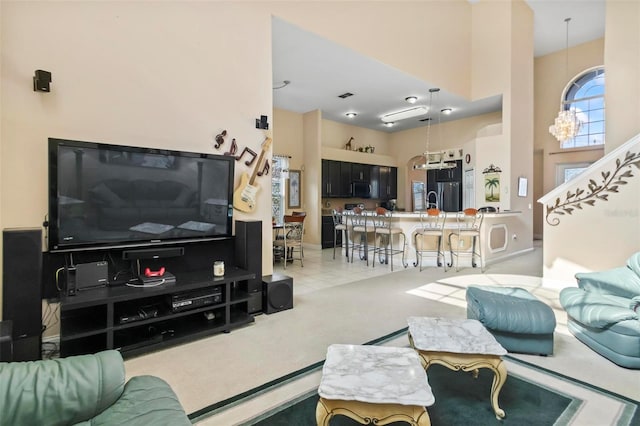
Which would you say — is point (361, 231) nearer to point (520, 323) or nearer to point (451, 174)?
point (520, 323)

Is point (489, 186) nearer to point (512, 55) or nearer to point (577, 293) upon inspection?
point (512, 55)

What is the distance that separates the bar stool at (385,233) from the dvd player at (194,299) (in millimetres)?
3511

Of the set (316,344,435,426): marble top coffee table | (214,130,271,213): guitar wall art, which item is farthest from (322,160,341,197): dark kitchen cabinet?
(316,344,435,426): marble top coffee table

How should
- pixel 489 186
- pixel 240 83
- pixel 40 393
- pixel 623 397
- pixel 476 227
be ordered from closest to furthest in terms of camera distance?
pixel 40 393, pixel 623 397, pixel 240 83, pixel 476 227, pixel 489 186

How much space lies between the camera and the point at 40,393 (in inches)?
47.4

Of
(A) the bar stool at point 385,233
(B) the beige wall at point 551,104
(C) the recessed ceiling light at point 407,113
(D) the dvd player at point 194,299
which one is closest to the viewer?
(D) the dvd player at point 194,299

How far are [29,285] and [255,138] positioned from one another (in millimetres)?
2411

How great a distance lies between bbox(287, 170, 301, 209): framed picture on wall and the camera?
803 centimetres

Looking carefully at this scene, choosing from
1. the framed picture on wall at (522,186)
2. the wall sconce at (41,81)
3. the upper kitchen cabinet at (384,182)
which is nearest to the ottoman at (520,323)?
the wall sconce at (41,81)

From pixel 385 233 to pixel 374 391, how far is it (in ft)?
15.1

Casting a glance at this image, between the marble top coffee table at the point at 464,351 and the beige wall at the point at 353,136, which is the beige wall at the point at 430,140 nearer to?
the beige wall at the point at 353,136

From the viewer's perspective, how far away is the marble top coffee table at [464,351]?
175 centimetres

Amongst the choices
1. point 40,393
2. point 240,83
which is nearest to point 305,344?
point 40,393

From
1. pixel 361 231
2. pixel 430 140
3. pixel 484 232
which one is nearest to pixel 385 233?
pixel 361 231
